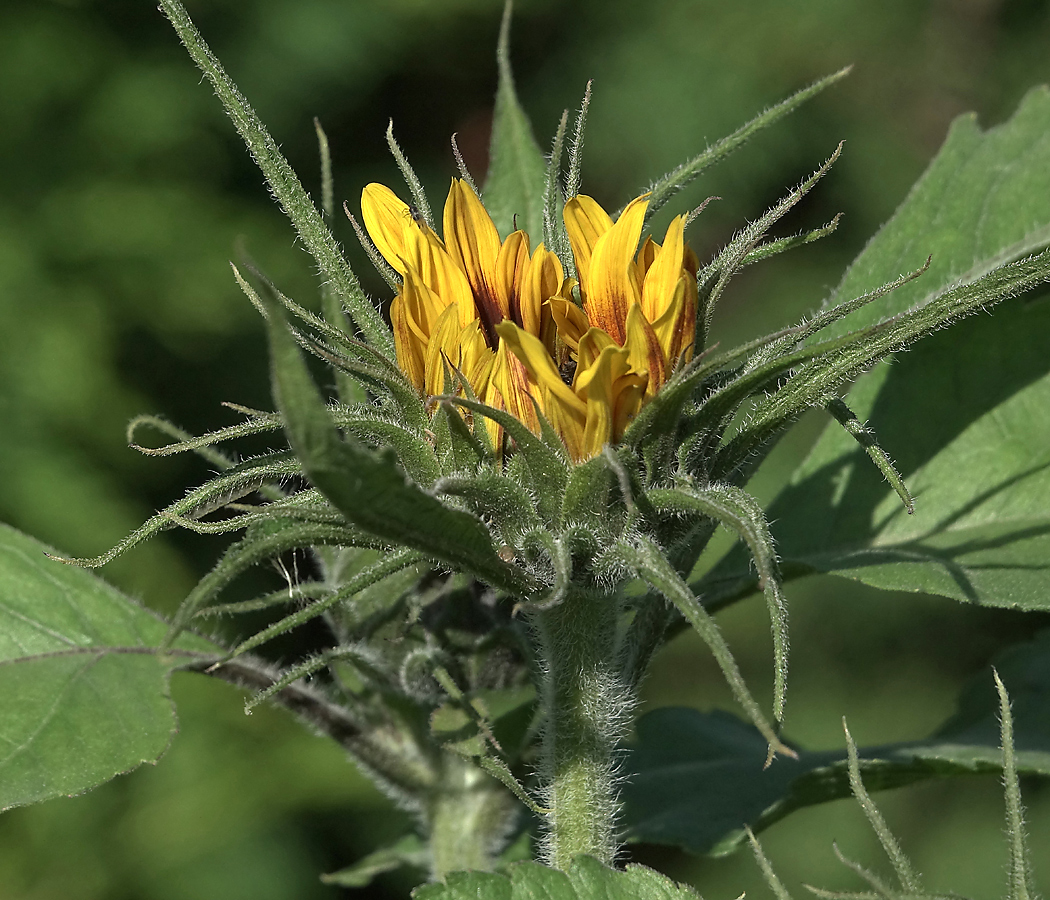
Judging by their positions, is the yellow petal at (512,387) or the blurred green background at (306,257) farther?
the blurred green background at (306,257)

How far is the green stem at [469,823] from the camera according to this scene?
5.38 ft

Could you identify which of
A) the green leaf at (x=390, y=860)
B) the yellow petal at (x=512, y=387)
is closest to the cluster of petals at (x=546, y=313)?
the yellow petal at (x=512, y=387)

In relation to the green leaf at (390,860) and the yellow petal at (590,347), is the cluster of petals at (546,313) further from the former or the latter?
the green leaf at (390,860)

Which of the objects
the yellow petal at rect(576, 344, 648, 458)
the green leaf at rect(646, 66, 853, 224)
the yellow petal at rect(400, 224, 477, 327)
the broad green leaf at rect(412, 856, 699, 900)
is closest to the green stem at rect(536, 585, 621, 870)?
the broad green leaf at rect(412, 856, 699, 900)

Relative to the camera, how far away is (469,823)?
5.42ft

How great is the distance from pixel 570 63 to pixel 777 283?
127 cm

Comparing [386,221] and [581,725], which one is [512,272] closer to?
[386,221]

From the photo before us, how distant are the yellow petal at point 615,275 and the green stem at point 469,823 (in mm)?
791

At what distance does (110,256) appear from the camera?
150 inches

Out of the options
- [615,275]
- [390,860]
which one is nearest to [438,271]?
[615,275]

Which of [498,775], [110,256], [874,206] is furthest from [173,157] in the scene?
[498,775]

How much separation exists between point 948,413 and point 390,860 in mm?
1120

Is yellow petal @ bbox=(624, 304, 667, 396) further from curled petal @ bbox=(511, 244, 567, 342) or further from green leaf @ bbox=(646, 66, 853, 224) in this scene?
green leaf @ bbox=(646, 66, 853, 224)

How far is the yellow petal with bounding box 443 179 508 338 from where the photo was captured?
1.21 meters
